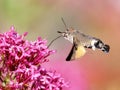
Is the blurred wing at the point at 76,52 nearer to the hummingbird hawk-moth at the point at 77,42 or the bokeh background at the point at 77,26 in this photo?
the hummingbird hawk-moth at the point at 77,42

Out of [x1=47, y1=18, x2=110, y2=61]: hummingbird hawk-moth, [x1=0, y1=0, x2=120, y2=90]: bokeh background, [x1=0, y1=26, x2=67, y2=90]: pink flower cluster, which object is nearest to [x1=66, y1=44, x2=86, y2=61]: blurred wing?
[x1=47, y1=18, x2=110, y2=61]: hummingbird hawk-moth

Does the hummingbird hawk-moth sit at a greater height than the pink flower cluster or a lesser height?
greater

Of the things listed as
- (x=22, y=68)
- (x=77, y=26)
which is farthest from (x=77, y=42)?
(x=77, y=26)

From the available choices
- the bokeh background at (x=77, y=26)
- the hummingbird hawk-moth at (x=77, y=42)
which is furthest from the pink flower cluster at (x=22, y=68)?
the bokeh background at (x=77, y=26)

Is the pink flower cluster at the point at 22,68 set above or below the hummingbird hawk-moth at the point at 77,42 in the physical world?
below

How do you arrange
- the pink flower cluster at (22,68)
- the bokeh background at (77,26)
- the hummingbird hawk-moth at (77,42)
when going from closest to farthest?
1. the pink flower cluster at (22,68)
2. the hummingbird hawk-moth at (77,42)
3. the bokeh background at (77,26)

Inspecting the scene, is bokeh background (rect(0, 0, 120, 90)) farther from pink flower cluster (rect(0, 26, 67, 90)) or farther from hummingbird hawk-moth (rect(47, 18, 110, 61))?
pink flower cluster (rect(0, 26, 67, 90))
